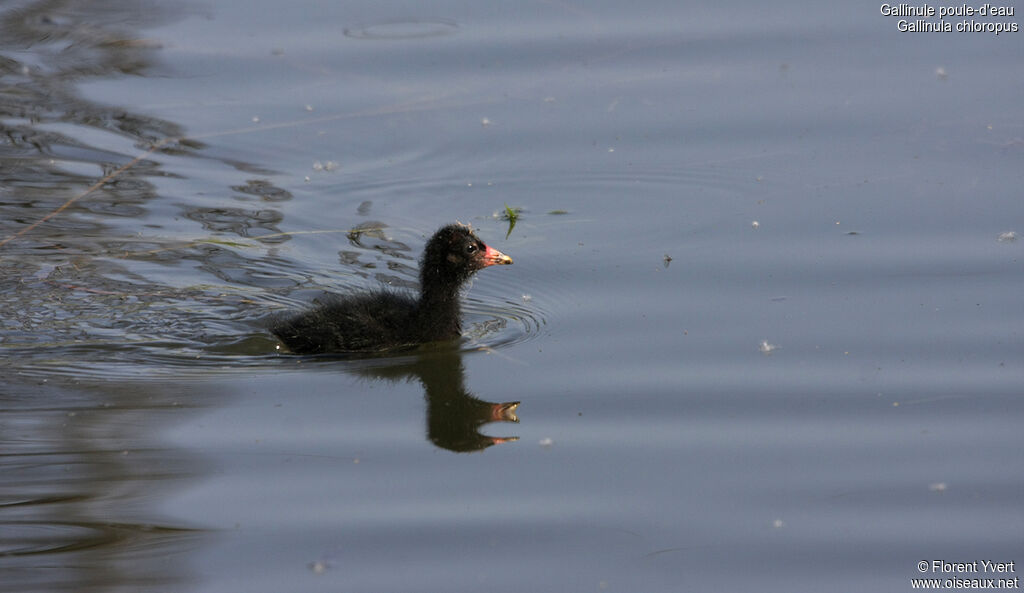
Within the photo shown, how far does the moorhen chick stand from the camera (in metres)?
7.50

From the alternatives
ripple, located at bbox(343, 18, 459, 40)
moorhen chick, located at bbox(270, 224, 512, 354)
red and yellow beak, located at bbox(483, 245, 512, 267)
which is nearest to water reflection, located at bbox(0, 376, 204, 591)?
moorhen chick, located at bbox(270, 224, 512, 354)

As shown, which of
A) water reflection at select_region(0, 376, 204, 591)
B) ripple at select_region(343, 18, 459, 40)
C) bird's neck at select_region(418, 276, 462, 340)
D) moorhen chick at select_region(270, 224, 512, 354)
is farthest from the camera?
ripple at select_region(343, 18, 459, 40)

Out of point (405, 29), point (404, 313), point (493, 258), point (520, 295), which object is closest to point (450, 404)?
point (404, 313)

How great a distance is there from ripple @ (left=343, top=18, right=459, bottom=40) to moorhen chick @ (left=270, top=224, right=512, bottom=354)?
4179mm

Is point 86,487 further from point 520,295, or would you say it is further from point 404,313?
point 520,295

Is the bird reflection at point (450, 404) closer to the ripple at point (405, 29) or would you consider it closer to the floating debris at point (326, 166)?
the floating debris at point (326, 166)

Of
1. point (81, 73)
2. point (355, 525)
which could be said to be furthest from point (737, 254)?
point (81, 73)

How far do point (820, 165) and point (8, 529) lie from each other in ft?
19.0

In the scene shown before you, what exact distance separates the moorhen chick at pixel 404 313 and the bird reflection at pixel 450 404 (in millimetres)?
176

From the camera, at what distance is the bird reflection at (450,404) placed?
640 centimetres

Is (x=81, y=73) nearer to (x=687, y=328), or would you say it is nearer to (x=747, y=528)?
(x=687, y=328)

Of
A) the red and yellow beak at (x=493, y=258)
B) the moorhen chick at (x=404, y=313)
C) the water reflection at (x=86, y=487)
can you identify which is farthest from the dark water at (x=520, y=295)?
the red and yellow beak at (x=493, y=258)

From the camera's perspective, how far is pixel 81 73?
11594mm

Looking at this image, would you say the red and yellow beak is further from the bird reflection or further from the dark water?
the bird reflection
